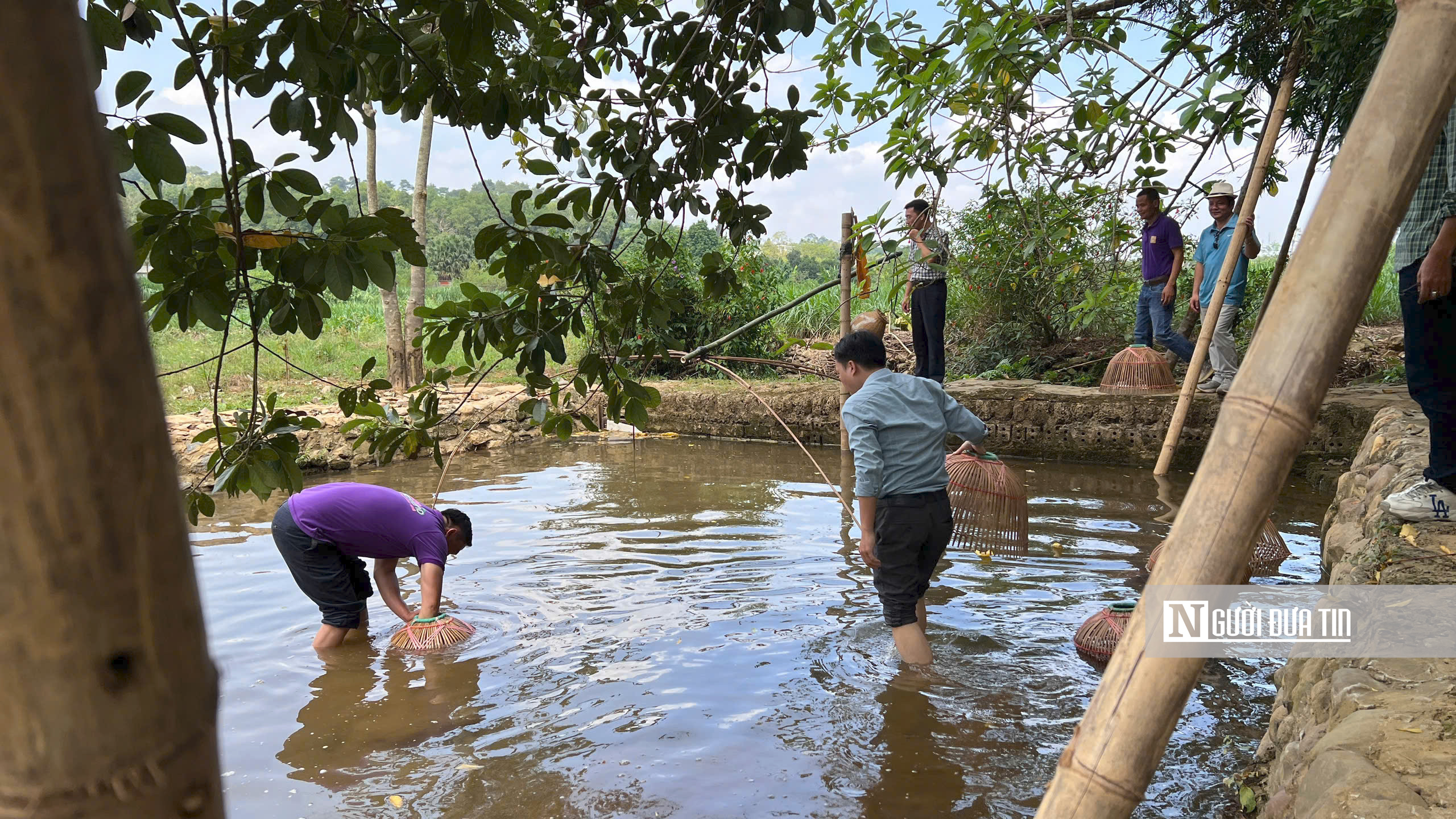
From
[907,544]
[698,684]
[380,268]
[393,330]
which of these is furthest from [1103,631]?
[393,330]

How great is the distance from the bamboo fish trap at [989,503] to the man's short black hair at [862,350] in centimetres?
112

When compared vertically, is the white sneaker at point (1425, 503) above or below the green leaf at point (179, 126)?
below

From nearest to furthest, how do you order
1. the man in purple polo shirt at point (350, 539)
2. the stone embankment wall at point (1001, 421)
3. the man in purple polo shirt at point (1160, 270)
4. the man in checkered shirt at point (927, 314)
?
the man in purple polo shirt at point (350, 539), the man in checkered shirt at point (927, 314), the man in purple polo shirt at point (1160, 270), the stone embankment wall at point (1001, 421)

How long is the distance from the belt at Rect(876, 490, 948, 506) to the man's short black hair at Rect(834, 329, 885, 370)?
631 mm

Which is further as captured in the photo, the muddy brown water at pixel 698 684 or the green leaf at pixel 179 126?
the muddy brown water at pixel 698 684

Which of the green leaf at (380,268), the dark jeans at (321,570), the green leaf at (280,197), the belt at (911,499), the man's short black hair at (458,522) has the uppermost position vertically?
the green leaf at (280,197)

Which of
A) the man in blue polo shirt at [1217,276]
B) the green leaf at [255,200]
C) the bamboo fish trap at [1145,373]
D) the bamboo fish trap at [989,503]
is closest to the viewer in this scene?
the green leaf at [255,200]

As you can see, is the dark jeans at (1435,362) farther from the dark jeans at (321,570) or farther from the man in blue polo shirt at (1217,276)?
the dark jeans at (321,570)

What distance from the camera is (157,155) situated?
1.61 meters

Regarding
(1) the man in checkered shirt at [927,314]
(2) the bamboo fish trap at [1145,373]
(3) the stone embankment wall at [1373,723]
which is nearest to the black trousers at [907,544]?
(3) the stone embankment wall at [1373,723]

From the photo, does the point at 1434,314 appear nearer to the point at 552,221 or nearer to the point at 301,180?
→ the point at 552,221

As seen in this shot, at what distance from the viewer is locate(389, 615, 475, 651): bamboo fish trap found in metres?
5.10

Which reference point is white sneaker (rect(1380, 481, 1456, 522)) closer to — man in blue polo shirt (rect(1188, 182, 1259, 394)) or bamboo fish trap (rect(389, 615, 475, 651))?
man in blue polo shirt (rect(1188, 182, 1259, 394))

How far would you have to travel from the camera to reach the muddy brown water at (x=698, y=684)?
11.8 ft
